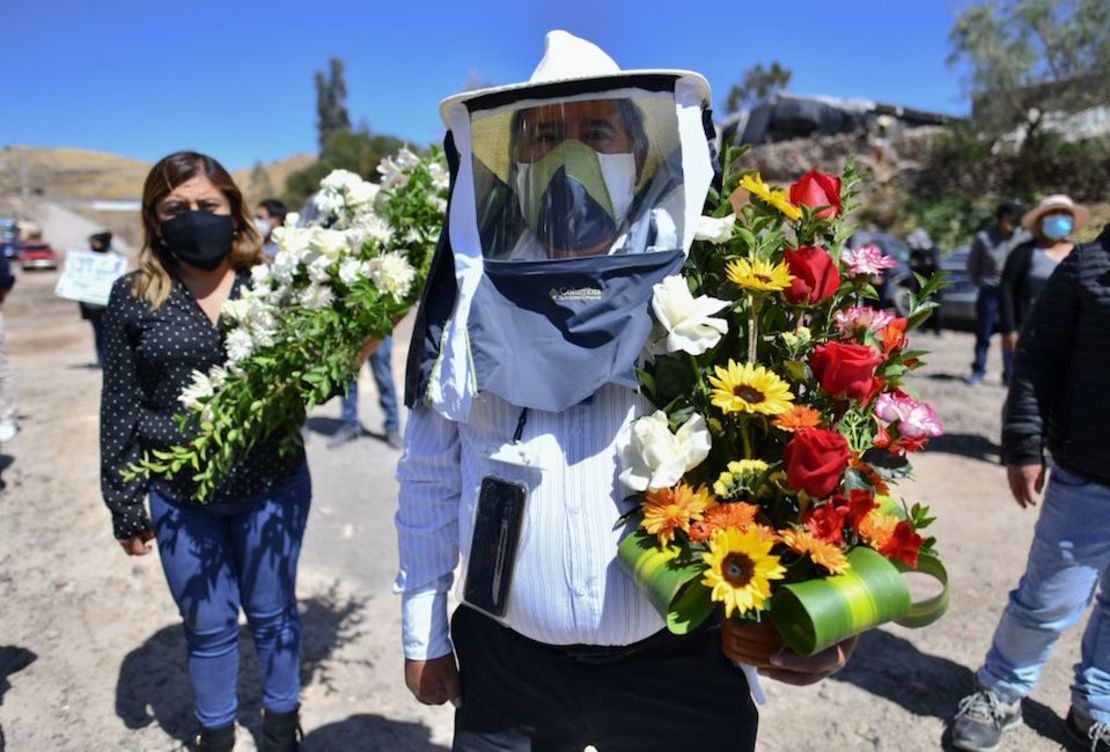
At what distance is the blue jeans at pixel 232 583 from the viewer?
2605mm

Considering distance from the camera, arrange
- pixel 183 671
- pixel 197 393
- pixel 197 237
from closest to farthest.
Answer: pixel 197 393 → pixel 197 237 → pixel 183 671

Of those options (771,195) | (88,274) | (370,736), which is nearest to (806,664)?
(771,195)

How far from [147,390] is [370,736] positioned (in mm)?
1696

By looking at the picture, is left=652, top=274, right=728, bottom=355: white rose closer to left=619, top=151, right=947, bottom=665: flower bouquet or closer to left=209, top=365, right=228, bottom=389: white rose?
left=619, top=151, right=947, bottom=665: flower bouquet

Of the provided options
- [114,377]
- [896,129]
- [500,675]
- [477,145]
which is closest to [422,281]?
[477,145]

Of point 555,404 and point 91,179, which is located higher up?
point 91,179

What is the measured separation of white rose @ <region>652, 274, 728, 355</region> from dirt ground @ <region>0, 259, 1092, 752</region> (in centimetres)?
227

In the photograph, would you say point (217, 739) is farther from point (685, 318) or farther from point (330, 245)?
point (685, 318)

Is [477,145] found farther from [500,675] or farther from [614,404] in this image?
[500,675]

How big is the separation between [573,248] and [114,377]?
179 cm

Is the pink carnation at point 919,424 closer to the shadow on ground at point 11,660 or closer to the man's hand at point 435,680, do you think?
the man's hand at point 435,680

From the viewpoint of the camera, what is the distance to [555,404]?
1.60 m

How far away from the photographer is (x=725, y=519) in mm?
1492

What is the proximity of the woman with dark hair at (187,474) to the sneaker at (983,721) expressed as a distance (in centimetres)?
266
